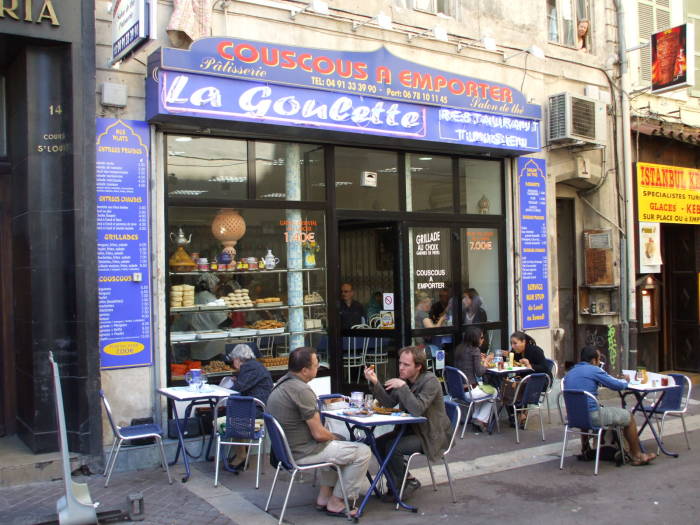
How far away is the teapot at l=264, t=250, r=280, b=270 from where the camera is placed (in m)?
8.61

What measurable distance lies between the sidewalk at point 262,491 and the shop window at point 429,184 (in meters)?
3.39

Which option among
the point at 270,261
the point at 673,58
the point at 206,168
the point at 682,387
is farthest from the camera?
the point at 673,58

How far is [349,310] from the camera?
9875mm

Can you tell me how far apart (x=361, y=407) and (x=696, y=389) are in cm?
804

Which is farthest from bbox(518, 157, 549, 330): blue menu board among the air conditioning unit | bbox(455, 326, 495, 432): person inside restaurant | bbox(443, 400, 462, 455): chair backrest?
bbox(443, 400, 462, 455): chair backrest

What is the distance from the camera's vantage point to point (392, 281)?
9836mm

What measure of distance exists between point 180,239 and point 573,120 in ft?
19.9

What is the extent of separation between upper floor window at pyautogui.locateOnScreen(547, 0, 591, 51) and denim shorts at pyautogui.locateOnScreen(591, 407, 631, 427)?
258 inches

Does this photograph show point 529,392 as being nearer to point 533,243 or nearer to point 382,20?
point 533,243

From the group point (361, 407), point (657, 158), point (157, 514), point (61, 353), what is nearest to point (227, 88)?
point (61, 353)

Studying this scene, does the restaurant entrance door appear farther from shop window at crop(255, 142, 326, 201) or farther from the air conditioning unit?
the air conditioning unit

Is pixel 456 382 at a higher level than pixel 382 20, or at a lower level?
lower

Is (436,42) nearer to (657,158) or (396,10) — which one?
(396,10)

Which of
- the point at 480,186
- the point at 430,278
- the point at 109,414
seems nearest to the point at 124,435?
the point at 109,414
